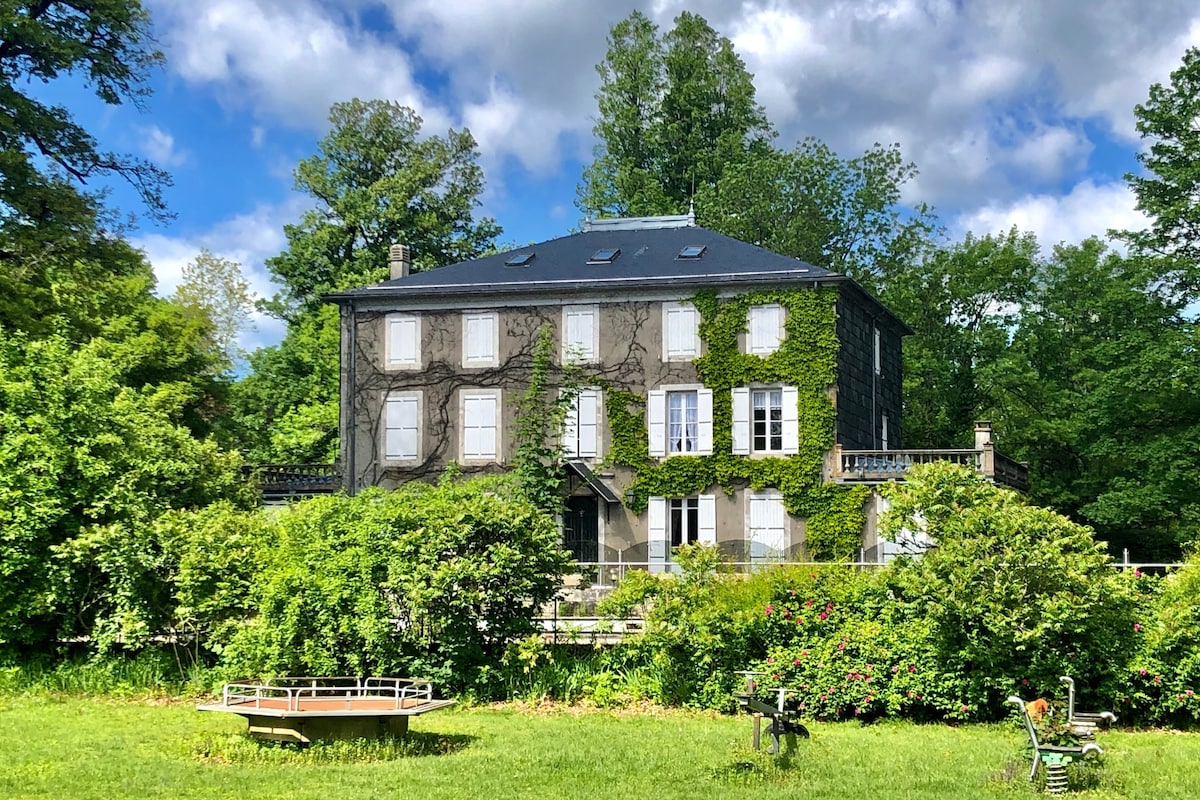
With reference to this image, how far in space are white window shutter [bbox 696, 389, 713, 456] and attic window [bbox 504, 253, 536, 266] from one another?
6.07 meters

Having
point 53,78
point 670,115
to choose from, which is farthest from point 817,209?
point 53,78

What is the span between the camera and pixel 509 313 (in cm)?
3462

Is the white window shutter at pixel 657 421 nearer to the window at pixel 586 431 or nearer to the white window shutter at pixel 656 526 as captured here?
the white window shutter at pixel 656 526

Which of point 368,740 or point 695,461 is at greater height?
point 695,461

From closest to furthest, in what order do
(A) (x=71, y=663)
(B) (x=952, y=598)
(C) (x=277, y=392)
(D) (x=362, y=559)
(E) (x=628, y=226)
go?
(B) (x=952, y=598) → (D) (x=362, y=559) → (A) (x=71, y=663) → (E) (x=628, y=226) → (C) (x=277, y=392)

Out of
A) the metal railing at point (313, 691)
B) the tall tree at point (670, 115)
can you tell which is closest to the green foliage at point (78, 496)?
the metal railing at point (313, 691)

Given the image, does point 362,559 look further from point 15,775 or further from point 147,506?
point 15,775

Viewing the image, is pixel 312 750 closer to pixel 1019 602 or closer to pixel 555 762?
pixel 555 762

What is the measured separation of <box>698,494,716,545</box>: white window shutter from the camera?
32906mm

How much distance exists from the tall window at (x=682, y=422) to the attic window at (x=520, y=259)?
18.2 feet

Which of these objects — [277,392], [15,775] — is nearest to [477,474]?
[277,392]

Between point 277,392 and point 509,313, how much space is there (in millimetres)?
13329

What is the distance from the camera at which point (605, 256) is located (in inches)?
1398

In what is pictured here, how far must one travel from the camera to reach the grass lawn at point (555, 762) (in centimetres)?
1157
